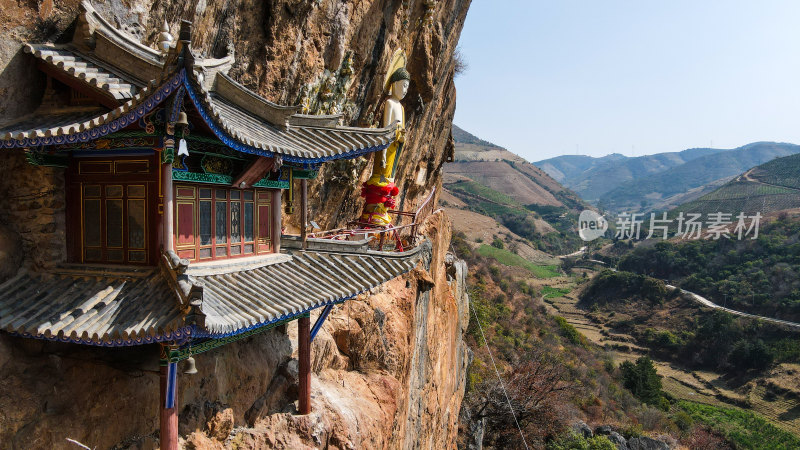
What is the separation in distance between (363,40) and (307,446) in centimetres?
1001

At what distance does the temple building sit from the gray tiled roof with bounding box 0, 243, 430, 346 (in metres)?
0.02

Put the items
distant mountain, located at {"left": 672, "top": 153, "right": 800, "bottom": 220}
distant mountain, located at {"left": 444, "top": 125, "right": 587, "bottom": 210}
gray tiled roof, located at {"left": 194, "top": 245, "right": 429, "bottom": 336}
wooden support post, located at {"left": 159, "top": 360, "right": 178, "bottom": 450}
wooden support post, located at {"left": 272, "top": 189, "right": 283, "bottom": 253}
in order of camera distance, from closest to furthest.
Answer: wooden support post, located at {"left": 159, "top": 360, "right": 178, "bottom": 450}, gray tiled roof, located at {"left": 194, "top": 245, "right": 429, "bottom": 336}, wooden support post, located at {"left": 272, "top": 189, "right": 283, "bottom": 253}, distant mountain, located at {"left": 672, "top": 153, "right": 800, "bottom": 220}, distant mountain, located at {"left": 444, "top": 125, "right": 587, "bottom": 210}

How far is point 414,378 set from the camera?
13180mm

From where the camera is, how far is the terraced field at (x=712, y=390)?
41.7 meters

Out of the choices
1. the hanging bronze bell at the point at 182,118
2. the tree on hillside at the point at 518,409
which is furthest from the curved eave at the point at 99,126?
the tree on hillside at the point at 518,409

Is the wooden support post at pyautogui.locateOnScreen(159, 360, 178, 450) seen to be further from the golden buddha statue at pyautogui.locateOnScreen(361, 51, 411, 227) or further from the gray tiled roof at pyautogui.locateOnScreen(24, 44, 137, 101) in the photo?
the golden buddha statue at pyautogui.locateOnScreen(361, 51, 411, 227)

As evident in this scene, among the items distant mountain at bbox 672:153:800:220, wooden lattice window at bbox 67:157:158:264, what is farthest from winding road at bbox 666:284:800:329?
wooden lattice window at bbox 67:157:158:264

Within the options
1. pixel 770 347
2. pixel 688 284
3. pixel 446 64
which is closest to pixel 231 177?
pixel 446 64

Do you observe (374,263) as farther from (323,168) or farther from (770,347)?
(770,347)

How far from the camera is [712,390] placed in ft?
157

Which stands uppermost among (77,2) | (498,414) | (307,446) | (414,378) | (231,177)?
(77,2)

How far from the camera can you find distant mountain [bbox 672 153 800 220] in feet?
305

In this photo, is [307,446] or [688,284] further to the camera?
[688,284]

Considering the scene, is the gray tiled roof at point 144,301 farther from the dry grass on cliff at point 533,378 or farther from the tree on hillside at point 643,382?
the tree on hillside at point 643,382
